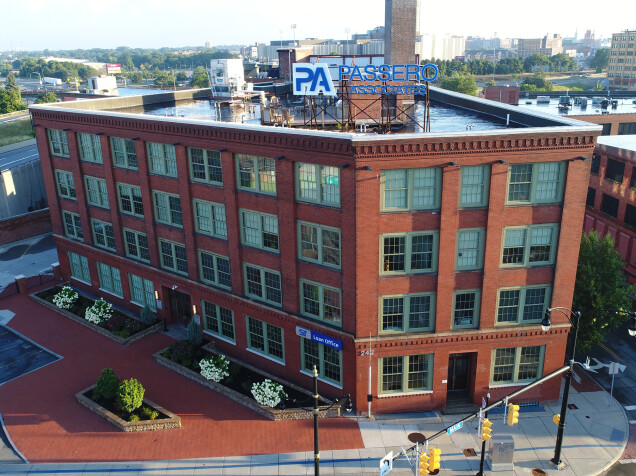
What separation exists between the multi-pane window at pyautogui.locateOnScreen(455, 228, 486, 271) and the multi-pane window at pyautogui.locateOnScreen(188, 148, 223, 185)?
1446 cm

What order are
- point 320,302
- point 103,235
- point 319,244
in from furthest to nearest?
point 103,235 < point 320,302 < point 319,244

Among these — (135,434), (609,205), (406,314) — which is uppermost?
(406,314)

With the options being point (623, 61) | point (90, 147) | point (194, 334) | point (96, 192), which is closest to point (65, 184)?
point (96, 192)

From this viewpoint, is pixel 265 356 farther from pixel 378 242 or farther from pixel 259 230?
pixel 378 242

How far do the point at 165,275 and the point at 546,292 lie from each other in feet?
82.1

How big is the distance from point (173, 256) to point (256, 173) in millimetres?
11033

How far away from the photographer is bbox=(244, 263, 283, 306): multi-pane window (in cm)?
3194

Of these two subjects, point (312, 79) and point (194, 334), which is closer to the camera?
point (312, 79)

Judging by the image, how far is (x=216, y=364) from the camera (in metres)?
33.0

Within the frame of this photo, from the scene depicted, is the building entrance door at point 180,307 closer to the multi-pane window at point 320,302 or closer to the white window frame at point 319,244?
the multi-pane window at point 320,302

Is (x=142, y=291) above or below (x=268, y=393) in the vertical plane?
above

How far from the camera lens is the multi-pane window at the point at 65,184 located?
42906 millimetres

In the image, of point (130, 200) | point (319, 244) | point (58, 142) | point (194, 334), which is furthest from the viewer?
point (58, 142)

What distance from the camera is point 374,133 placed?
1230 inches
